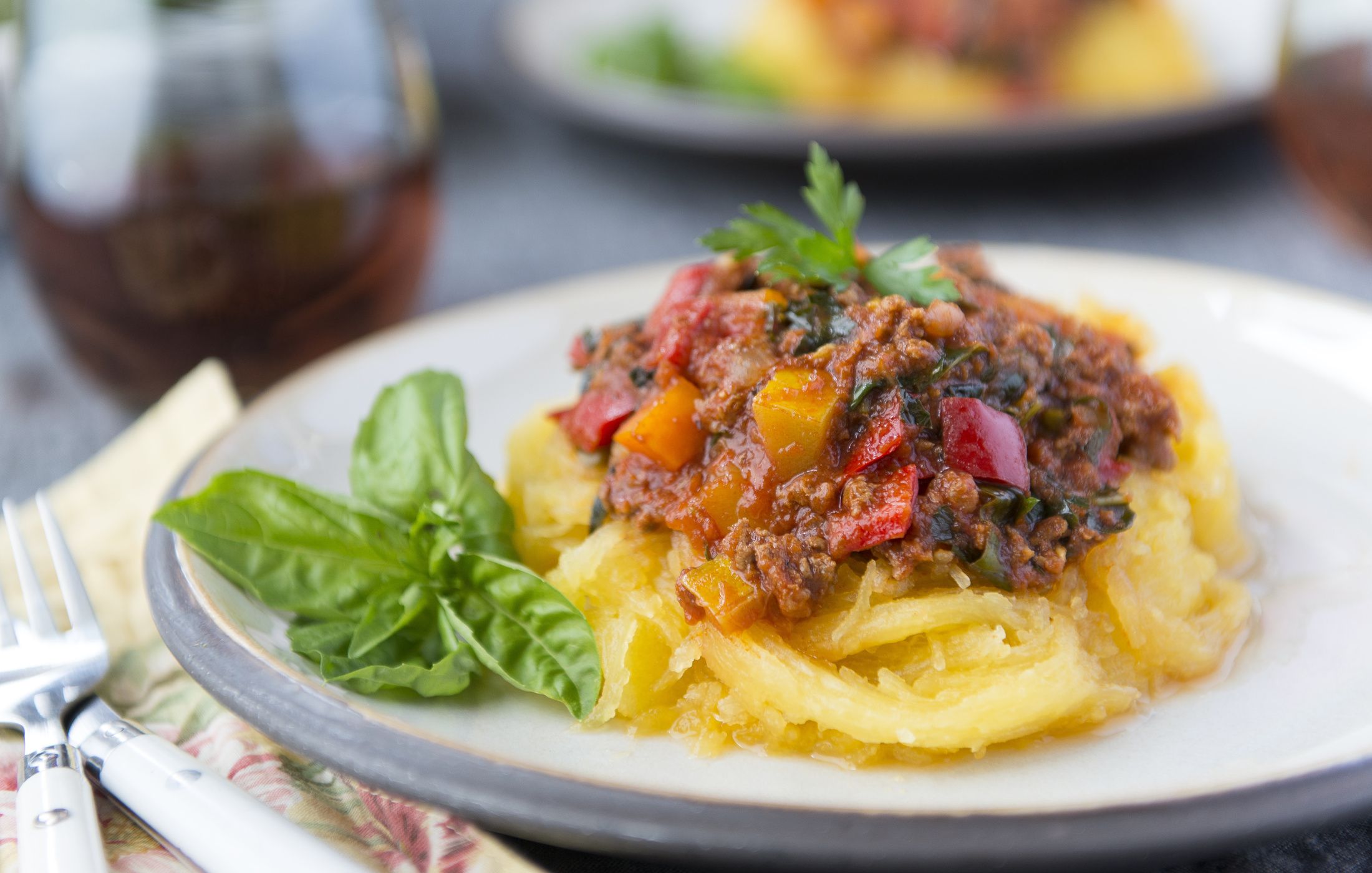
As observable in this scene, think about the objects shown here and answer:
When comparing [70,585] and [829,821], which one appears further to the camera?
[70,585]

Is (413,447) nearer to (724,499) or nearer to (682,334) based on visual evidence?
(682,334)

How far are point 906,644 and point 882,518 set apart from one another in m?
0.37

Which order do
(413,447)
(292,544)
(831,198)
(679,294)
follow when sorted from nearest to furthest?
(292,544), (413,447), (831,198), (679,294)

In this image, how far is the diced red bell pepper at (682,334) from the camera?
3891 millimetres

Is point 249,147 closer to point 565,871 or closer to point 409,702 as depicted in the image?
point 409,702

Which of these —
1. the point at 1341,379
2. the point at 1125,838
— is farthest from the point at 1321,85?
the point at 1125,838

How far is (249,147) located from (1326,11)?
4897 millimetres

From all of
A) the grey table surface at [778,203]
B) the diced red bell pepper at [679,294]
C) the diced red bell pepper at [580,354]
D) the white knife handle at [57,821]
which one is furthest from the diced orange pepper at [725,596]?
the grey table surface at [778,203]

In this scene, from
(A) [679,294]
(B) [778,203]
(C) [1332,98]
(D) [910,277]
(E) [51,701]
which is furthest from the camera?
(B) [778,203]

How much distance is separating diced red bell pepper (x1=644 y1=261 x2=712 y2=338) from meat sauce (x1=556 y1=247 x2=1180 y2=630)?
78 millimetres

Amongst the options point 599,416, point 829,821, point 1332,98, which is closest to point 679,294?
point 599,416

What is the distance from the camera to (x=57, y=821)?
9.34 ft

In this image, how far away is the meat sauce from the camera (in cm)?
347

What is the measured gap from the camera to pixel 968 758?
3.21 m
